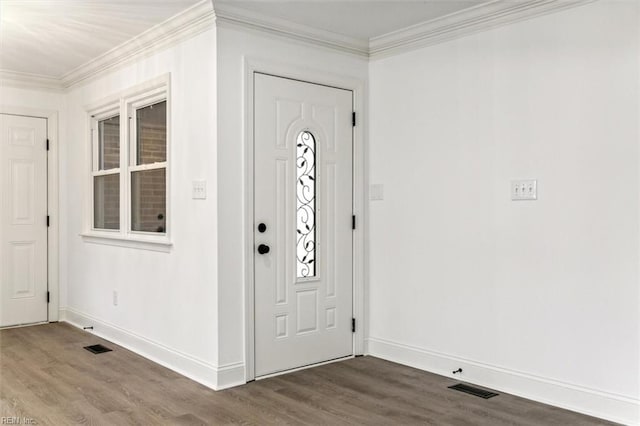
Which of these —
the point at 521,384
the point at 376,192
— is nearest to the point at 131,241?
the point at 376,192

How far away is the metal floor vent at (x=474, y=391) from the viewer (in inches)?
139

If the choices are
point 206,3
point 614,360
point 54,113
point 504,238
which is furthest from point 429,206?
point 54,113

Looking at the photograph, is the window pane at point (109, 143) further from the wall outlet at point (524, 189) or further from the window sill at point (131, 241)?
the wall outlet at point (524, 189)

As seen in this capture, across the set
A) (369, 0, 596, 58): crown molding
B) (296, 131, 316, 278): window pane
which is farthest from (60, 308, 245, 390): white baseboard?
(369, 0, 596, 58): crown molding

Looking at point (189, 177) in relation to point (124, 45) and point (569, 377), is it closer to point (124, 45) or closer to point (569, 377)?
point (124, 45)

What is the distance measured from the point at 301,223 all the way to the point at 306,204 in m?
0.15

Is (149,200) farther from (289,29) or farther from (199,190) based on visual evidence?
(289,29)

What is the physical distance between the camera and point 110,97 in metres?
4.93

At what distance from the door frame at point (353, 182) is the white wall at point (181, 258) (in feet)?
0.75

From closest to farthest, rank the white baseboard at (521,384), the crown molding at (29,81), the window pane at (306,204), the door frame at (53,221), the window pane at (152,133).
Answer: the white baseboard at (521,384) → the window pane at (306,204) → the window pane at (152,133) → the crown molding at (29,81) → the door frame at (53,221)

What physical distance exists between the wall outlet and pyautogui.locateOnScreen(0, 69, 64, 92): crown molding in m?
4.52

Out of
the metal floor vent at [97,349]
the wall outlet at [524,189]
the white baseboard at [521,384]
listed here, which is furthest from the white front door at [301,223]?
the metal floor vent at [97,349]

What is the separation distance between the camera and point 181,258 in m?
4.05

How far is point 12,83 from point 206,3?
2.98 meters
